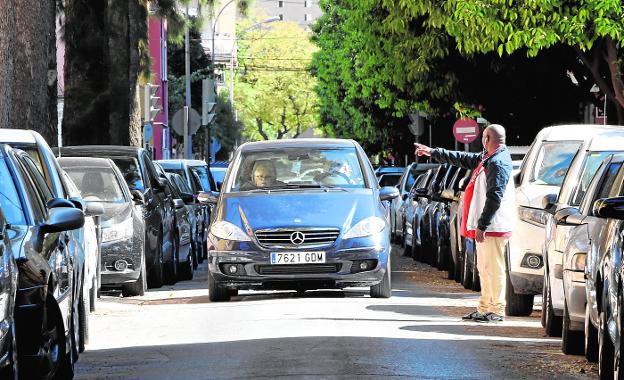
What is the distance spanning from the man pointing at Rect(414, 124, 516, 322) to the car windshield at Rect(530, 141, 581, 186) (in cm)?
183

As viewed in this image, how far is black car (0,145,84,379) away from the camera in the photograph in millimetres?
9719

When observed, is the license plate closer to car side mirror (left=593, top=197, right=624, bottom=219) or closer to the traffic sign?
car side mirror (left=593, top=197, right=624, bottom=219)

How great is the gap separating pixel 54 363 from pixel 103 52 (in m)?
26.9

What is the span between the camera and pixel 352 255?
60.1 feet

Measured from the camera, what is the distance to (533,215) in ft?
57.1

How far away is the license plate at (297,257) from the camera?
1823 centimetres

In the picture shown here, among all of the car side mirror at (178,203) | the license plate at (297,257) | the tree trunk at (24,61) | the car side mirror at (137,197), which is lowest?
the license plate at (297,257)

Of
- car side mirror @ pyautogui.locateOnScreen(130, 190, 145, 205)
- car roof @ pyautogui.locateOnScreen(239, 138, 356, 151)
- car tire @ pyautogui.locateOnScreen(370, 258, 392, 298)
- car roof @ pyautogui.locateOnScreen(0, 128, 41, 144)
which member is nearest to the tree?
car side mirror @ pyautogui.locateOnScreen(130, 190, 145, 205)

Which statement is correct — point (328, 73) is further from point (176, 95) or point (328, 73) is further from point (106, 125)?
point (106, 125)

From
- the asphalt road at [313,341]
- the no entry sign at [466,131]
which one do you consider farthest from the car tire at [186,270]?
the no entry sign at [466,131]

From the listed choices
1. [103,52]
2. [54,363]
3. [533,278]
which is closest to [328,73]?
[103,52]

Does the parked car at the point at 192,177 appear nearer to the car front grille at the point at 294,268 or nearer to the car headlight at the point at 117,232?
the car headlight at the point at 117,232

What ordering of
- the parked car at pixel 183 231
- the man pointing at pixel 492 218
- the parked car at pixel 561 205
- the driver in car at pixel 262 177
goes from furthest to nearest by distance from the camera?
the parked car at pixel 183 231 < the driver in car at pixel 262 177 < the man pointing at pixel 492 218 < the parked car at pixel 561 205

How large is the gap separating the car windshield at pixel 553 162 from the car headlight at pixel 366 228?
1617mm
